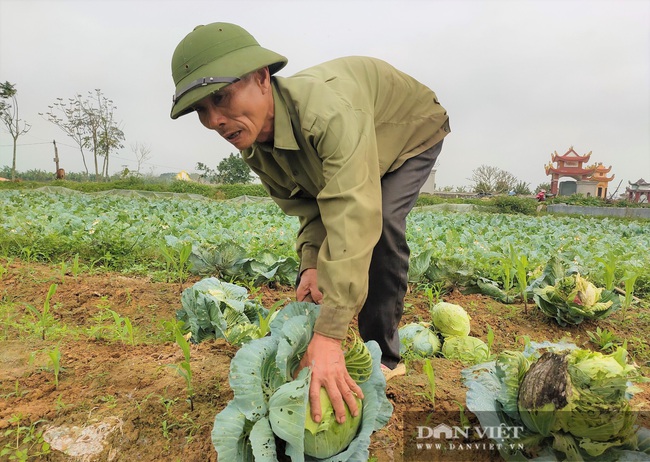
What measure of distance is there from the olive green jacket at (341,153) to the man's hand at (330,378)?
0.05 meters

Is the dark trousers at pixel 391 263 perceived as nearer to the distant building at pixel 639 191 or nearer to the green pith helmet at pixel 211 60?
the green pith helmet at pixel 211 60

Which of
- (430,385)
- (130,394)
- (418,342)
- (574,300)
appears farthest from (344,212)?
(574,300)

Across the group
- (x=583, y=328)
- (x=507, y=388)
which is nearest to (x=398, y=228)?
(x=507, y=388)

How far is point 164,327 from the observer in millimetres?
3160

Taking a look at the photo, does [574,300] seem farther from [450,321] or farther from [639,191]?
[639,191]

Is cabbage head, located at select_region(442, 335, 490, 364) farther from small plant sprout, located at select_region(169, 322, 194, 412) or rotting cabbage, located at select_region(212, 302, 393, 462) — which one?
small plant sprout, located at select_region(169, 322, 194, 412)

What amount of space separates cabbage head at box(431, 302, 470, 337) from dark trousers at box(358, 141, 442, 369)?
2.02 ft

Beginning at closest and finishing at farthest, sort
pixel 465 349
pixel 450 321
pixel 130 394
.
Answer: pixel 130 394
pixel 465 349
pixel 450 321

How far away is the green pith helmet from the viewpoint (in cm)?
173

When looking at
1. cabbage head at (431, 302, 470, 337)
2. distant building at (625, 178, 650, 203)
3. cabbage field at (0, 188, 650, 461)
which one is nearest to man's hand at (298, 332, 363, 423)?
cabbage field at (0, 188, 650, 461)

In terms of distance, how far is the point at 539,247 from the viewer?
21.4ft

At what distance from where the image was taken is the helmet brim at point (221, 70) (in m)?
1.73

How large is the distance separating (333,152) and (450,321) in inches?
68.3

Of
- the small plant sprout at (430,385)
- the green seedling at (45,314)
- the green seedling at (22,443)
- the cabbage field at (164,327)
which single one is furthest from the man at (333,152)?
the green seedling at (45,314)
